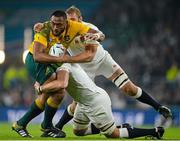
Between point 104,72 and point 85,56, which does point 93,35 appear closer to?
point 85,56

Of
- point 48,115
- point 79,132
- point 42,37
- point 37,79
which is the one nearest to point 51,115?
point 48,115

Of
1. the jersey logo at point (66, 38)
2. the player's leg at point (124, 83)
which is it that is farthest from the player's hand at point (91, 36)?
the player's leg at point (124, 83)

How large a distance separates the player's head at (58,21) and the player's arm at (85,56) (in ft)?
1.23

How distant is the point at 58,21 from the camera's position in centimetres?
1004

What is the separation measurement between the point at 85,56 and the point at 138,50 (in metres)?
14.9

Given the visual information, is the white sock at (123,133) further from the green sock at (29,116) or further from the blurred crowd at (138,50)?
the blurred crowd at (138,50)

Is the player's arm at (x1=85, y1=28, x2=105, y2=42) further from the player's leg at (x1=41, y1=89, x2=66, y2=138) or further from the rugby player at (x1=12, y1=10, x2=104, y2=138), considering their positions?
the player's leg at (x1=41, y1=89, x2=66, y2=138)

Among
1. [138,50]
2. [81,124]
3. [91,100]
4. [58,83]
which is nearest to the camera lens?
[58,83]

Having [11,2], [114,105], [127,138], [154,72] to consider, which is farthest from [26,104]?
[127,138]

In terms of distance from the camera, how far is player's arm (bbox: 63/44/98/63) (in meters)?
10.0

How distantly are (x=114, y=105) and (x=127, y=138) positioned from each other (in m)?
11.3

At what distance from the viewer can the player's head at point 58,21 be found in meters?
10.0

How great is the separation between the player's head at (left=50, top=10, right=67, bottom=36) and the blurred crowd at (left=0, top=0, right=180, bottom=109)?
1098 centimetres

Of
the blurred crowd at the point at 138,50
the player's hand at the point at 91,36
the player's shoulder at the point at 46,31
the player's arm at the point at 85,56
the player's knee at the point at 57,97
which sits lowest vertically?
the blurred crowd at the point at 138,50
